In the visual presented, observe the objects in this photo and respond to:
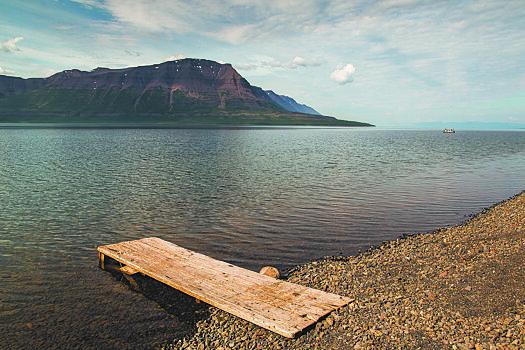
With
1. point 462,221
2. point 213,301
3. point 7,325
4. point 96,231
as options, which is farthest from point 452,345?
point 96,231

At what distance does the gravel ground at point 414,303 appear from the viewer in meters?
10.0

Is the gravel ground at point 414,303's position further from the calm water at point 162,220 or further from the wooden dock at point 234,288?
the calm water at point 162,220

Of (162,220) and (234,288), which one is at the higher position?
(234,288)

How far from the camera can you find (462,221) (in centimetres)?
2434

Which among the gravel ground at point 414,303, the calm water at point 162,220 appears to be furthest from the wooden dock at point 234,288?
the calm water at point 162,220

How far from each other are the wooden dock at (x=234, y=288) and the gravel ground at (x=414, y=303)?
0.49 m

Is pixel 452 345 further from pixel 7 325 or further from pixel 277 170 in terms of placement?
pixel 277 170

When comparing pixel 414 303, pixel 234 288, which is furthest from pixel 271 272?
pixel 414 303

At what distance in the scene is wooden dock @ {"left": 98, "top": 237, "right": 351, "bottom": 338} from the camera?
37.0ft

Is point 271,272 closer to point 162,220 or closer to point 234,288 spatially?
point 234,288

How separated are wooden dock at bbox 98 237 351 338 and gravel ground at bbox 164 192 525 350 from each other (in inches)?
19.4

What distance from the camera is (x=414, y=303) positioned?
11.9 metres

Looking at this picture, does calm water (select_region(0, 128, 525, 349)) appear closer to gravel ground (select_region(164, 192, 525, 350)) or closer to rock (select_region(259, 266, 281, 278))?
rock (select_region(259, 266, 281, 278))

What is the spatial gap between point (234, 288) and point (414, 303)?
7.01 metres
